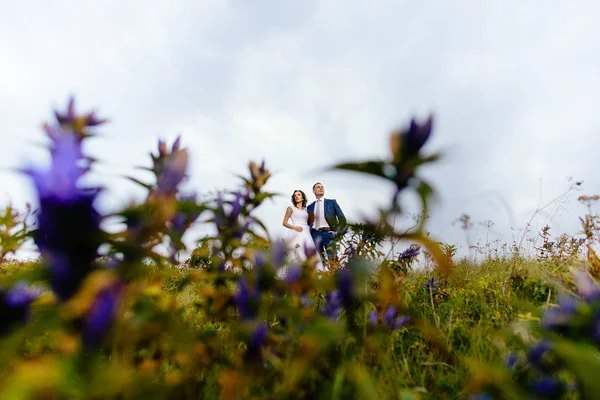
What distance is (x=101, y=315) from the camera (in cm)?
71

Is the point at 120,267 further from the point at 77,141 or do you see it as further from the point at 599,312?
the point at 599,312

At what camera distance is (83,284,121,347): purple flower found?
0.71 meters

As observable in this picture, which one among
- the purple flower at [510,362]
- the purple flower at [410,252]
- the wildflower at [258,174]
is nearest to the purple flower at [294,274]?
the wildflower at [258,174]

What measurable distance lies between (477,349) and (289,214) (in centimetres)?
664

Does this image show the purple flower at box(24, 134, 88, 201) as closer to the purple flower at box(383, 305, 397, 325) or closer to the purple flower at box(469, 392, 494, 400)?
the purple flower at box(469, 392, 494, 400)

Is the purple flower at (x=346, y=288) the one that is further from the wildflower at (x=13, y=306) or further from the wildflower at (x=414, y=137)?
the wildflower at (x=13, y=306)

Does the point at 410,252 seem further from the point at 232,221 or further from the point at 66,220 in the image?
the point at 66,220

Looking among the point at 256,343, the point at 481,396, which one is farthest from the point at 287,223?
the point at 481,396

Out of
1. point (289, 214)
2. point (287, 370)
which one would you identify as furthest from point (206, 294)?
point (289, 214)

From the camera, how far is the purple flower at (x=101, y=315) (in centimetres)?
71

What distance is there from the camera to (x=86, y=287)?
75cm

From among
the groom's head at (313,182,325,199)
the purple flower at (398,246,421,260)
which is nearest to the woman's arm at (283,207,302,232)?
the groom's head at (313,182,325,199)

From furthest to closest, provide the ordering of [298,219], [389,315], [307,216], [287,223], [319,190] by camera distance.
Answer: [319,190], [307,216], [298,219], [287,223], [389,315]

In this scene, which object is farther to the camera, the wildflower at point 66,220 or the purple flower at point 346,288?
the purple flower at point 346,288
